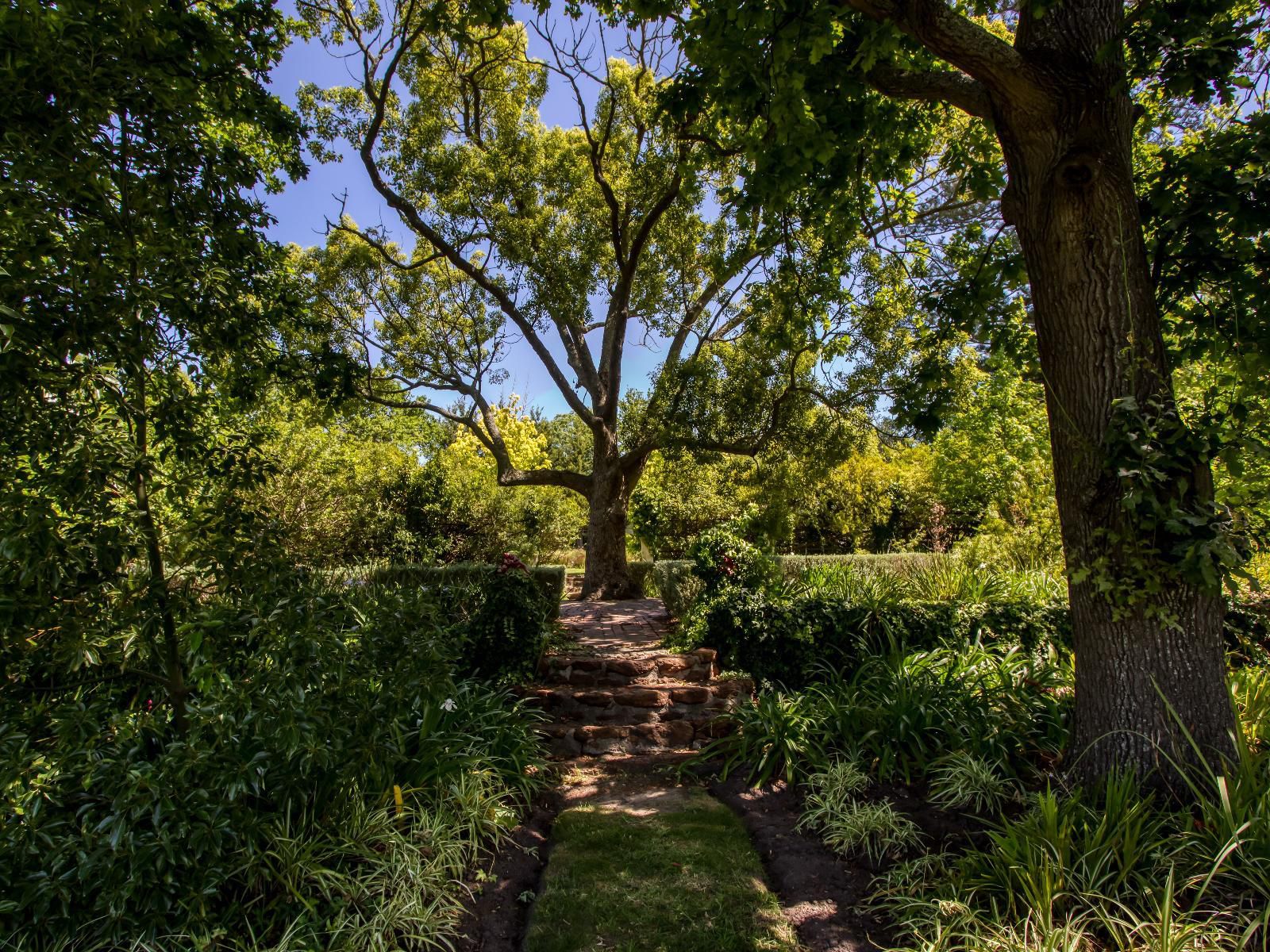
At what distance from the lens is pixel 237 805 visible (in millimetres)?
2557

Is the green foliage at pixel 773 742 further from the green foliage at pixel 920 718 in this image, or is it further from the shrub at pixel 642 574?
the shrub at pixel 642 574

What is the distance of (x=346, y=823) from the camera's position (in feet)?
10.2

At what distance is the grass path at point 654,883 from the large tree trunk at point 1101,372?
6.09 feet

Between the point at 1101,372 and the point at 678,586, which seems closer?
the point at 1101,372

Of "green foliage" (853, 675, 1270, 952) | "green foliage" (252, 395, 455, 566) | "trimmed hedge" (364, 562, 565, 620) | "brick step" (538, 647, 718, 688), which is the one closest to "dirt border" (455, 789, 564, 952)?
"green foliage" (853, 675, 1270, 952)

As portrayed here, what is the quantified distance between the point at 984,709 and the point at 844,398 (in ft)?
23.4

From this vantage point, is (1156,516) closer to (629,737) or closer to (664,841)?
(664,841)

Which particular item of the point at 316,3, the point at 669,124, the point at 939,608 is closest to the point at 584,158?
the point at 316,3

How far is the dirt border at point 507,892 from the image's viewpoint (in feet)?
9.65

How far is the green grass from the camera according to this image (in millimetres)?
2873

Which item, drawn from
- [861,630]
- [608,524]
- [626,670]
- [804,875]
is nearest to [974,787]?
[804,875]

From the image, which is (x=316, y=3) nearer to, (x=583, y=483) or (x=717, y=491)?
(x=583, y=483)

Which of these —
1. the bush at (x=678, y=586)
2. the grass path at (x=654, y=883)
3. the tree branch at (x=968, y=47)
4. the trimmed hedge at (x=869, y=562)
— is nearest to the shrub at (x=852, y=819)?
the grass path at (x=654, y=883)

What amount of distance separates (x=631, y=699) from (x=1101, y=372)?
4270mm
